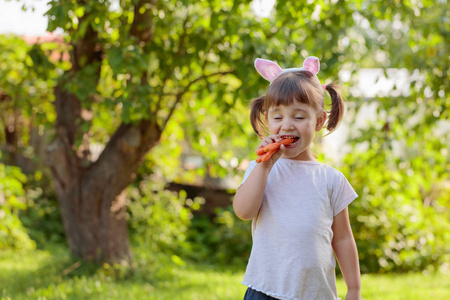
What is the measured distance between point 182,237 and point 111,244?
2010mm

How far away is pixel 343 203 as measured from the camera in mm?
1896

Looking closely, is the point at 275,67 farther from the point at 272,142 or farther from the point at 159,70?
the point at 159,70

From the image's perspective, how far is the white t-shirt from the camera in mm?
1800

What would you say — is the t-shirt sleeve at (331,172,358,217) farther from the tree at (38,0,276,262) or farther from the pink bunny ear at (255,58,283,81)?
the tree at (38,0,276,262)

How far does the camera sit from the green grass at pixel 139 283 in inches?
152

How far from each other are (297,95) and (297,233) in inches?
18.5

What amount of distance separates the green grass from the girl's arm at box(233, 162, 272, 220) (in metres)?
2.18

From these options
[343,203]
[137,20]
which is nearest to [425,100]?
[137,20]

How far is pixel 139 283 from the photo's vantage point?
4457 mm

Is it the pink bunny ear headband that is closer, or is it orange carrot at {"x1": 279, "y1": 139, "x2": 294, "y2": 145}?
orange carrot at {"x1": 279, "y1": 139, "x2": 294, "y2": 145}

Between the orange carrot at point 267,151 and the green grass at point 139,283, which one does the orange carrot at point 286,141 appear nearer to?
the orange carrot at point 267,151

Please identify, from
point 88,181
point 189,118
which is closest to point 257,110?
point 88,181

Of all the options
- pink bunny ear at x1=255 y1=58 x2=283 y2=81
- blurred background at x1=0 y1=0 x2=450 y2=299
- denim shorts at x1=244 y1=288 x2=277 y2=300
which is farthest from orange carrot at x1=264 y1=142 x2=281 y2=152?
blurred background at x1=0 y1=0 x2=450 y2=299

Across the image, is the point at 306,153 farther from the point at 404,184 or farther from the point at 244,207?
the point at 404,184
